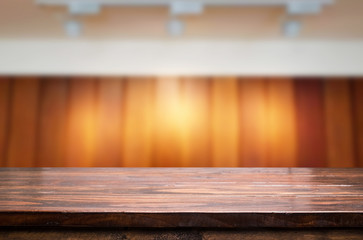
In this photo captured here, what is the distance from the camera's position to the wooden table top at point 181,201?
433 mm

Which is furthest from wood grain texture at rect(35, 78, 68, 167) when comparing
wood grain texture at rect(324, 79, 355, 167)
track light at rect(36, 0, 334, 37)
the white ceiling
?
wood grain texture at rect(324, 79, 355, 167)

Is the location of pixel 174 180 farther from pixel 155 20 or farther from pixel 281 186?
pixel 155 20

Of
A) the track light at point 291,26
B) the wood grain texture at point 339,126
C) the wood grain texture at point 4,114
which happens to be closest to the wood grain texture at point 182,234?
the track light at point 291,26

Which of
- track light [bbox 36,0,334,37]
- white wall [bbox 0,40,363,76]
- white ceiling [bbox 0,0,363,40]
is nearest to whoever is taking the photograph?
track light [bbox 36,0,334,37]

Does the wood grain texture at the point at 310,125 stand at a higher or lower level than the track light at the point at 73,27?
lower

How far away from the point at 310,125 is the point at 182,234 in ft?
9.90

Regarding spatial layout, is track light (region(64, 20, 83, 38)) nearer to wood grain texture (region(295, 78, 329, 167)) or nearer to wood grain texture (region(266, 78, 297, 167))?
wood grain texture (region(266, 78, 297, 167))

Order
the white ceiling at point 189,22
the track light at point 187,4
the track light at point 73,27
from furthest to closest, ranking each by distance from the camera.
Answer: the track light at point 73,27 < the white ceiling at point 189,22 < the track light at point 187,4

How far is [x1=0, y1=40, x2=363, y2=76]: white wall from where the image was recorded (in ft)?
10.9

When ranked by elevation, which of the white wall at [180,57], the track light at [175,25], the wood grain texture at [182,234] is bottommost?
the wood grain texture at [182,234]

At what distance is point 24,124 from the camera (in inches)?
128

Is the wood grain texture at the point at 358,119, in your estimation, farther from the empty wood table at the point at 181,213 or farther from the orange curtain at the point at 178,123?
the empty wood table at the point at 181,213

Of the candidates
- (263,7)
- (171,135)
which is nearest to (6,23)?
(171,135)

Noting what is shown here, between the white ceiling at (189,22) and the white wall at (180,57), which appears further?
the white wall at (180,57)
